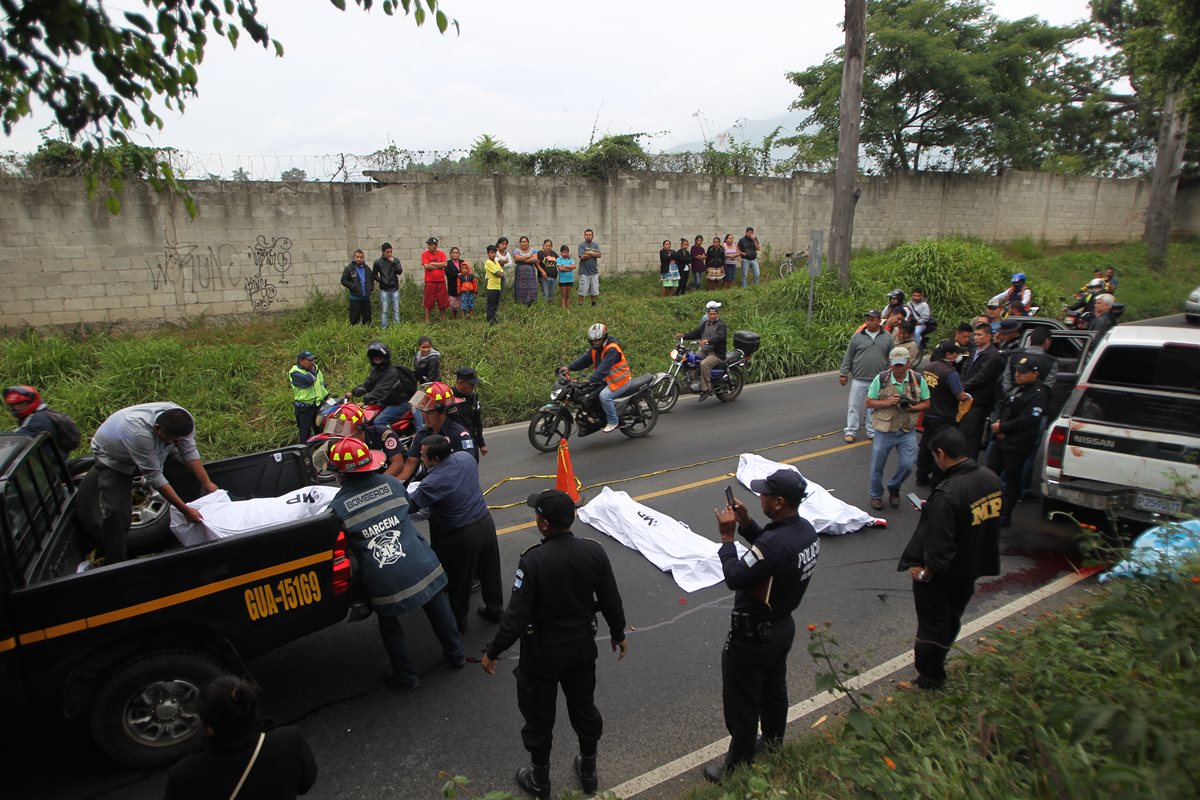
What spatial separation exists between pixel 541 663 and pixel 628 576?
2657 mm

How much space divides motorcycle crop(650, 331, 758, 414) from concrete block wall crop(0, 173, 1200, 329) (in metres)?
7.34

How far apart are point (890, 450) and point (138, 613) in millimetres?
6763

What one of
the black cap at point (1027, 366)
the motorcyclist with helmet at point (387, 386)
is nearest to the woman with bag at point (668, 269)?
the motorcyclist with helmet at point (387, 386)

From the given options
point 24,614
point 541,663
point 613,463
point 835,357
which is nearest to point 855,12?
point 835,357

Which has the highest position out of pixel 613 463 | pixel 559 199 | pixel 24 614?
pixel 559 199

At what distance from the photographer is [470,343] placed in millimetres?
13945

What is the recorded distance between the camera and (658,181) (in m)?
19.8

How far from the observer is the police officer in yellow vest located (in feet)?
30.5

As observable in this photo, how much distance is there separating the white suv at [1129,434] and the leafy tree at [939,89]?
60.0ft

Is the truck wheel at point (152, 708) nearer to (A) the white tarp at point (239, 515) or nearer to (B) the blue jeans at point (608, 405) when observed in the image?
(A) the white tarp at point (239, 515)

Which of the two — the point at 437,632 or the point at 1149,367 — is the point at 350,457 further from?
the point at 1149,367

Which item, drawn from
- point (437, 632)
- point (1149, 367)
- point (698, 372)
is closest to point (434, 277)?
point (698, 372)

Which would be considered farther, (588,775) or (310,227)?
(310,227)

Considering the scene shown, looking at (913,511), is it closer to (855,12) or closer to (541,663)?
(541,663)
